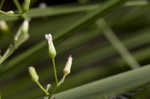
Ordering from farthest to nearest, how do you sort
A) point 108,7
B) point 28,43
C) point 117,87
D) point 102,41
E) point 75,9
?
1. point 102,41
2. point 28,43
3. point 75,9
4. point 108,7
5. point 117,87

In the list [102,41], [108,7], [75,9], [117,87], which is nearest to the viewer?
[117,87]

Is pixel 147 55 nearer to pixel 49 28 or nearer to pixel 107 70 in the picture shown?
pixel 107 70

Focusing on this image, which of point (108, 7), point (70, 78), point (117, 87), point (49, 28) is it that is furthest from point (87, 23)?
point (49, 28)

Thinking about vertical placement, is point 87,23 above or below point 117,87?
above

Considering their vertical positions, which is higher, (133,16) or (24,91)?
(133,16)

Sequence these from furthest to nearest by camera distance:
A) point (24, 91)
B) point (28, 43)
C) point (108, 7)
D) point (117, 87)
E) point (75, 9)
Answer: point (28, 43) → point (24, 91) → point (75, 9) → point (108, 7) → point (117, 87)

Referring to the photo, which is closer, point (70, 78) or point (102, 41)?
point (70, 78)

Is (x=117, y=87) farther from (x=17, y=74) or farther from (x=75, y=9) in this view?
(x=17, y=74)

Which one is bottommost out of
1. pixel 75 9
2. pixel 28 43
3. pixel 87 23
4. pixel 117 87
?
pixel 117 87

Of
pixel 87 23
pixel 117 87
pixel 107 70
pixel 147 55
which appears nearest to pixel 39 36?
pixel 107 70
